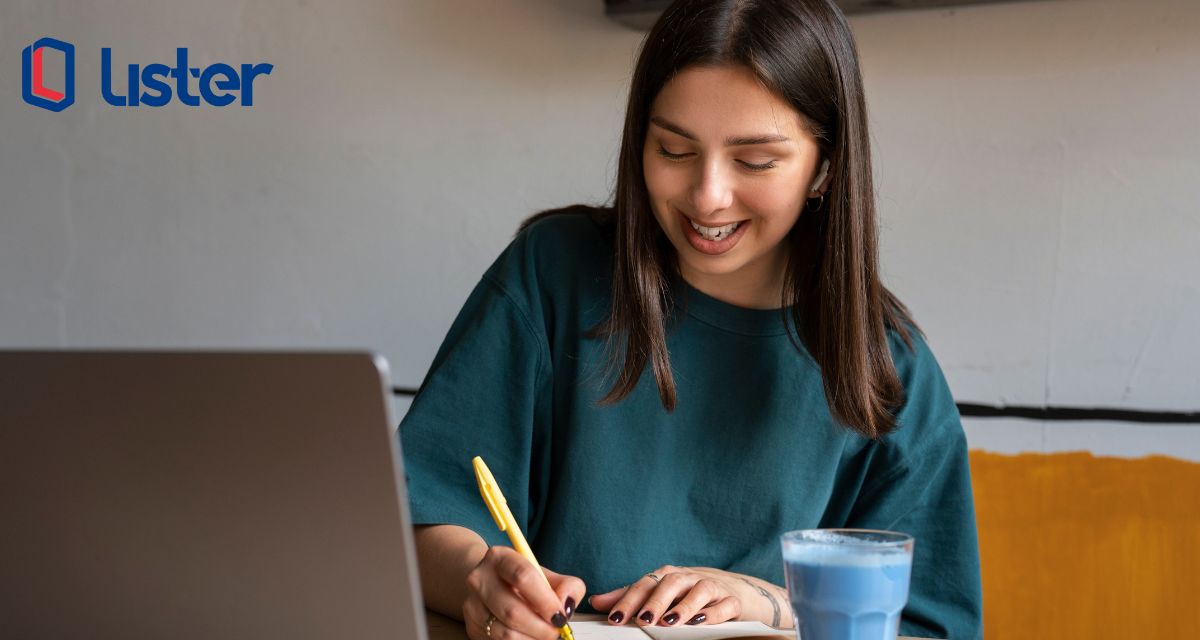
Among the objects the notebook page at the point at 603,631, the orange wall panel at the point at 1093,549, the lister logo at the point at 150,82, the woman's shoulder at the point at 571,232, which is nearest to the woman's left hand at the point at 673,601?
the notebook page at the point at 603,631

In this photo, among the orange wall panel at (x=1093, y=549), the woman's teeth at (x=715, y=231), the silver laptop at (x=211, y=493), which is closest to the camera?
the silver laptop at (x=211, y=493)

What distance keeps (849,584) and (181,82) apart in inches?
59.8

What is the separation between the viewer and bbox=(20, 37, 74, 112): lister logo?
6.17 ft

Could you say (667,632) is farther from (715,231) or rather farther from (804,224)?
(804,224)

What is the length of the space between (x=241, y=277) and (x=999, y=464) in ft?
3.95

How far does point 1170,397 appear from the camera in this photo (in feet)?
4.70

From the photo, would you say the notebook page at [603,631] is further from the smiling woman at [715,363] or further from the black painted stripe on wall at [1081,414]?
the black painted stripe on wall at [1081,414]

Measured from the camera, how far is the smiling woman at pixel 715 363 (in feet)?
3.65

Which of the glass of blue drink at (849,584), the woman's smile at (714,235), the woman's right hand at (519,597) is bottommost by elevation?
the woman's right hand at (519,597)

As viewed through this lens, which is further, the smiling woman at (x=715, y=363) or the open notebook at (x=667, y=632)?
the smiling woman at (x=715, y=363)

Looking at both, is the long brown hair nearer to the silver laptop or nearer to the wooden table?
the wooden table

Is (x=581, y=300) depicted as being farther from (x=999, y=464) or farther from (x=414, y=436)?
(x=999, y=464)

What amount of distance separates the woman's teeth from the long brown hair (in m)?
0.09

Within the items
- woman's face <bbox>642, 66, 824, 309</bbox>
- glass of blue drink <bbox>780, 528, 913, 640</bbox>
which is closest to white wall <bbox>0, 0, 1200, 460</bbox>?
woman's face <bbox>642, 66, 824, 309</bbox>
